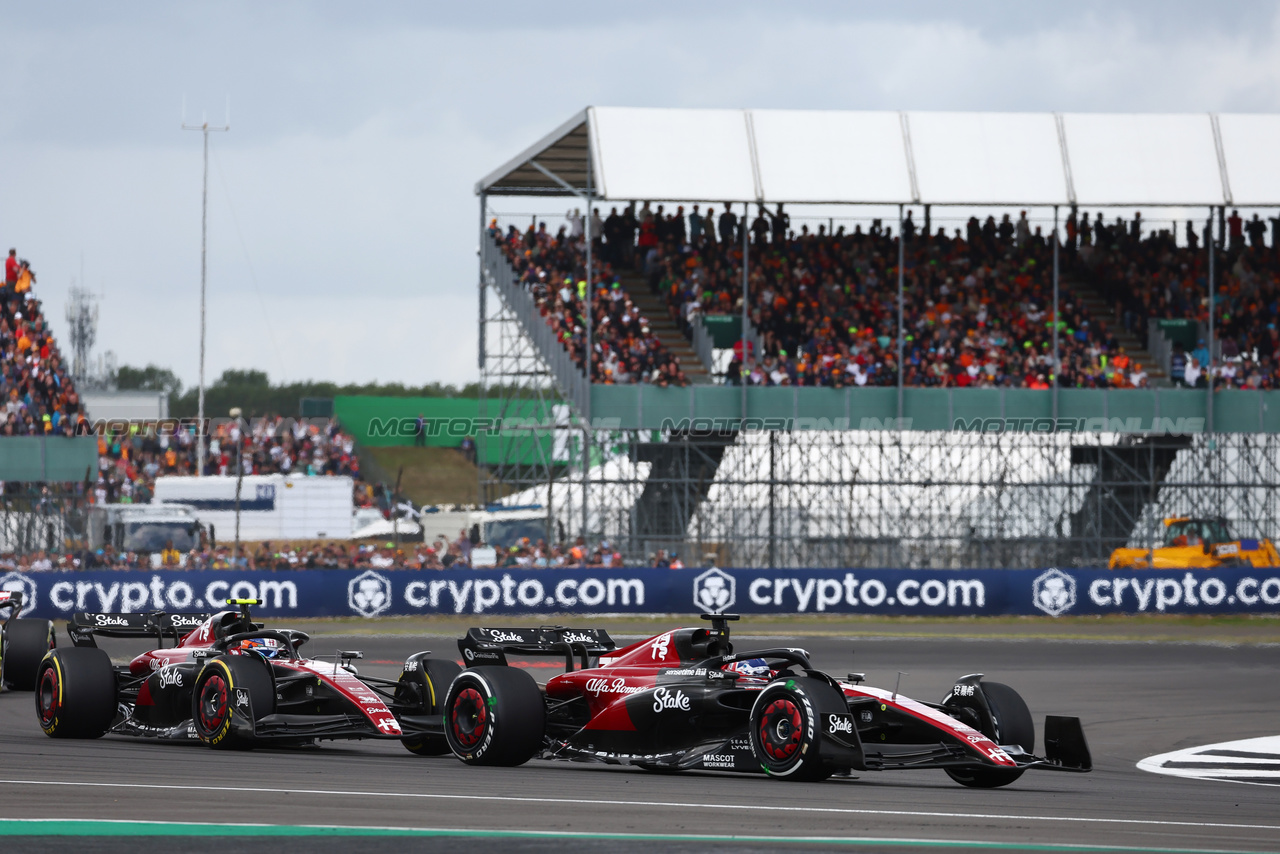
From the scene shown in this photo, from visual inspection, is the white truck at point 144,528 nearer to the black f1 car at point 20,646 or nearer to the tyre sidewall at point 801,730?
the black f1 car at point 20,646

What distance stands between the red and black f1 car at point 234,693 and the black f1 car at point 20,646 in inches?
146

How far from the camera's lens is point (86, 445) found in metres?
37.2

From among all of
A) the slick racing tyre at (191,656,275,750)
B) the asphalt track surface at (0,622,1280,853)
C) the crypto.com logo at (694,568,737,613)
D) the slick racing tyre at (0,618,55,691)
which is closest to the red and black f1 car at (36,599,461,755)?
the slick racing tyre at (191,656,275,750)

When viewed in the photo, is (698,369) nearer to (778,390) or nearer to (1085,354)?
(778,390)

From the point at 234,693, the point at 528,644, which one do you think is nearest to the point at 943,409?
the point at 528,644

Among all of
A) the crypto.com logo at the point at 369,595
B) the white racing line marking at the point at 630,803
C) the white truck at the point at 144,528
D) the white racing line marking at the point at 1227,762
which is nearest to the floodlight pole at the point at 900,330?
the crypto.com logo at the point at 369,595

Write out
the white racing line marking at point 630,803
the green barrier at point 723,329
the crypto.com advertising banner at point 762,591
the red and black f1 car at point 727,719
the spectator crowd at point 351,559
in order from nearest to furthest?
the white racing line marking at point 630,803 < the red and black f1 car at point 727,719 < the crypto.com advertising banner at point 762,591 < the spectator crowd at point 351,559 < the green barrier at point 723,329

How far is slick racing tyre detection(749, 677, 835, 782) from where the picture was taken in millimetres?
10008

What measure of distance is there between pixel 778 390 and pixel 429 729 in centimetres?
2561

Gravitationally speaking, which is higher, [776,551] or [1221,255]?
[1221,255]

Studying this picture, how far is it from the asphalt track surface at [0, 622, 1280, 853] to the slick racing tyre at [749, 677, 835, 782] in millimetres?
138

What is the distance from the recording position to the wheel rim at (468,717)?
1139 centimetres

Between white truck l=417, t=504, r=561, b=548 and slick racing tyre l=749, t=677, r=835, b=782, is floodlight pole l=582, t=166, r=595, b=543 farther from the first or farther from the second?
slick racing tyre l=749, t=677, r=835, b=782

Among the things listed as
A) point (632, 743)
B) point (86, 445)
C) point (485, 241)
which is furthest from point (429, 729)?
point (485, 241)
